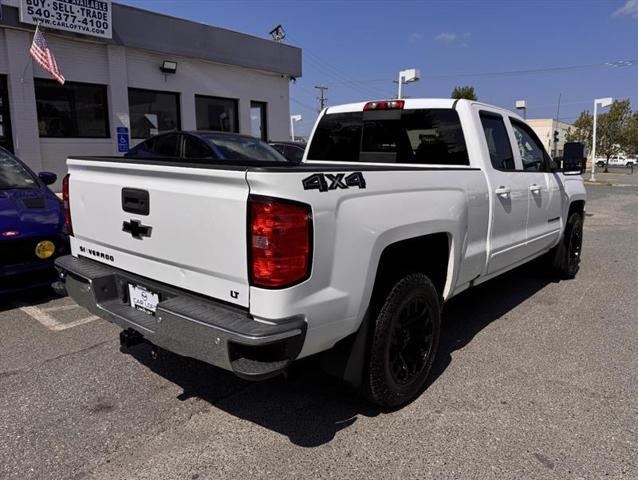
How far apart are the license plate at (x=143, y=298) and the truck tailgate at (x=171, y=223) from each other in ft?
0.33

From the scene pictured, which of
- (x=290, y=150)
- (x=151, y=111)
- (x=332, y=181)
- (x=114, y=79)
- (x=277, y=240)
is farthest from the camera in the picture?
(x=151, y=111)

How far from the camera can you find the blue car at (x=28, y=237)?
479 centimetres

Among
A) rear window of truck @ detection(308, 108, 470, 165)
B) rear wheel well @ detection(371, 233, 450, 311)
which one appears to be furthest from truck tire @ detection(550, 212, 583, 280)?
rear wheel well @ detection(371, 233, 450, 311)

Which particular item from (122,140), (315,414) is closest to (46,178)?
(315,414)

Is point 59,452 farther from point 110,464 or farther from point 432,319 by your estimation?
point 432,319

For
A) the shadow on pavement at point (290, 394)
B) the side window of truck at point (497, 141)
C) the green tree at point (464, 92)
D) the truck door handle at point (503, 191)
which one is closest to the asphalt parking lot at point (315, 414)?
the shadow on pavement at point (290, 394)

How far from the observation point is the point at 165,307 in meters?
2.60

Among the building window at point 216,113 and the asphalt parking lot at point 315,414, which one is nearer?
the asphalt parking lot at point 315,414

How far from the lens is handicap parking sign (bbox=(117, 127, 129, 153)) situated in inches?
542

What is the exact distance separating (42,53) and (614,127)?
41329 millimetres

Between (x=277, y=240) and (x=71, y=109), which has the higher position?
(x=71, y=109)

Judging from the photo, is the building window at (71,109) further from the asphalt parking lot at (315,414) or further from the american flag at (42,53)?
the asphalt parking lot at (315,414)

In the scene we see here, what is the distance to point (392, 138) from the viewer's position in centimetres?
450

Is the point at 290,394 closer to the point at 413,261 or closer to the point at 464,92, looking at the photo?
the point at 413,261
